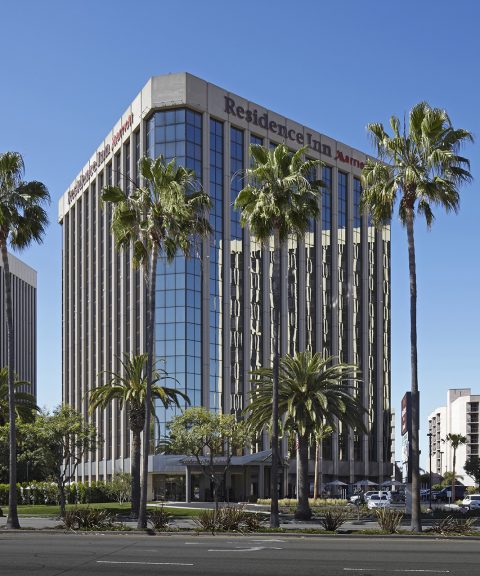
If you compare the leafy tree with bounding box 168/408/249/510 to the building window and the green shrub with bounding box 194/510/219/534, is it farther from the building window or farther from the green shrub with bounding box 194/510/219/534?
the green shrub with bounding box 194/510/219/534

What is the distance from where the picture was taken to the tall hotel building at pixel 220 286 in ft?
323

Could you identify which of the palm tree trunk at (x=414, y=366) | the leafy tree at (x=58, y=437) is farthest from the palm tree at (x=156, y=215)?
the leafy tree at (x=58, y=437)

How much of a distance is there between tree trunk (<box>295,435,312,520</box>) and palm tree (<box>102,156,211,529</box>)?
10134 mm

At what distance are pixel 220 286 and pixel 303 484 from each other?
2057 inches

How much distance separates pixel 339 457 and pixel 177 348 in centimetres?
3115

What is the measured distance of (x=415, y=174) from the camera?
129 feet

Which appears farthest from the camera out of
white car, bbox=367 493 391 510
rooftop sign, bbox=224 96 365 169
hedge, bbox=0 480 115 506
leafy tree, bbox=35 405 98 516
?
rooftop sign, bbox=224 96 365 169

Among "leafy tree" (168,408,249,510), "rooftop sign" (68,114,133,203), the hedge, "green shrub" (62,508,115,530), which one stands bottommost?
the hedge

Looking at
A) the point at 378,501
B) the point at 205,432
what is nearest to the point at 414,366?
the point at 205,432

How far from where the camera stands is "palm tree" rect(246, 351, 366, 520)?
49.6 metres

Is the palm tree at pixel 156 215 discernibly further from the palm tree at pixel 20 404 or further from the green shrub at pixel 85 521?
the palm tree at pixel 20 404

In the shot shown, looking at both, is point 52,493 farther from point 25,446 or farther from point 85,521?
point 85,521

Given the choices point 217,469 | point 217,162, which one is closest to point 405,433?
point 217,469

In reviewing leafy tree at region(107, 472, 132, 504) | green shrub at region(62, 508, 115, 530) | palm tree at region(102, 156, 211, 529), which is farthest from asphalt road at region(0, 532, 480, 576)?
leafy tree at region(107, 472, 132, 504)
